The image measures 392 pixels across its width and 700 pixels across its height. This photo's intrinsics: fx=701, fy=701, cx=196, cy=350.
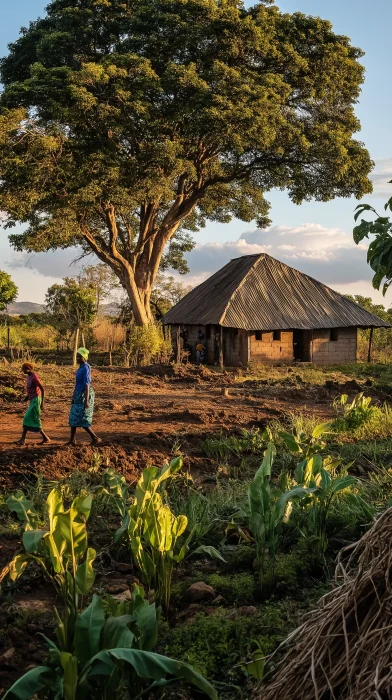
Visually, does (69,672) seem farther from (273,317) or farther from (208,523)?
(273,317)

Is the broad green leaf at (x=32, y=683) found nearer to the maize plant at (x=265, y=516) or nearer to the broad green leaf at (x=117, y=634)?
the broad green leaf at (x=117, y=634)

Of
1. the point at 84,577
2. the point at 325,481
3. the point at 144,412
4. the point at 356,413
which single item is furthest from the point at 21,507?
the point at 144,412

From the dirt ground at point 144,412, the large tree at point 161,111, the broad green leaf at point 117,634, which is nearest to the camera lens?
the broad green leaf at point 117,634

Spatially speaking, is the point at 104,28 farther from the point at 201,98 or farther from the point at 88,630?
the point at 88,630

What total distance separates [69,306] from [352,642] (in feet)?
89.3

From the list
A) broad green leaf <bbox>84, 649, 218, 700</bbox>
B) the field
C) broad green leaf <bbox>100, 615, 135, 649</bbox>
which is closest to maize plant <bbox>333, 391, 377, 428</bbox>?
the field

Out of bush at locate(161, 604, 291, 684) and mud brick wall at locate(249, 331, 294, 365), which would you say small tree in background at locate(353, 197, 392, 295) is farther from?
mud brick wall at locate(249, 331, 294, 365)

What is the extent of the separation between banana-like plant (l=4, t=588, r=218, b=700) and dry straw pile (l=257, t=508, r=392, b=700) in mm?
507

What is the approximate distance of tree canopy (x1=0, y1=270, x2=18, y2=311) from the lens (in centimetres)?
2978

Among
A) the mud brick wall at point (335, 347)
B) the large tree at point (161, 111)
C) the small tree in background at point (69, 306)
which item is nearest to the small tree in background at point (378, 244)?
the large tree at point (161, 111)

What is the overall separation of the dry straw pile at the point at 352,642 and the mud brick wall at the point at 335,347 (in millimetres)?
23192

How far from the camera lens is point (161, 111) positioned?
907 inches

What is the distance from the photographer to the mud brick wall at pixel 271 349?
78.8 feet

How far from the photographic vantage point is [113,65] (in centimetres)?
2156
